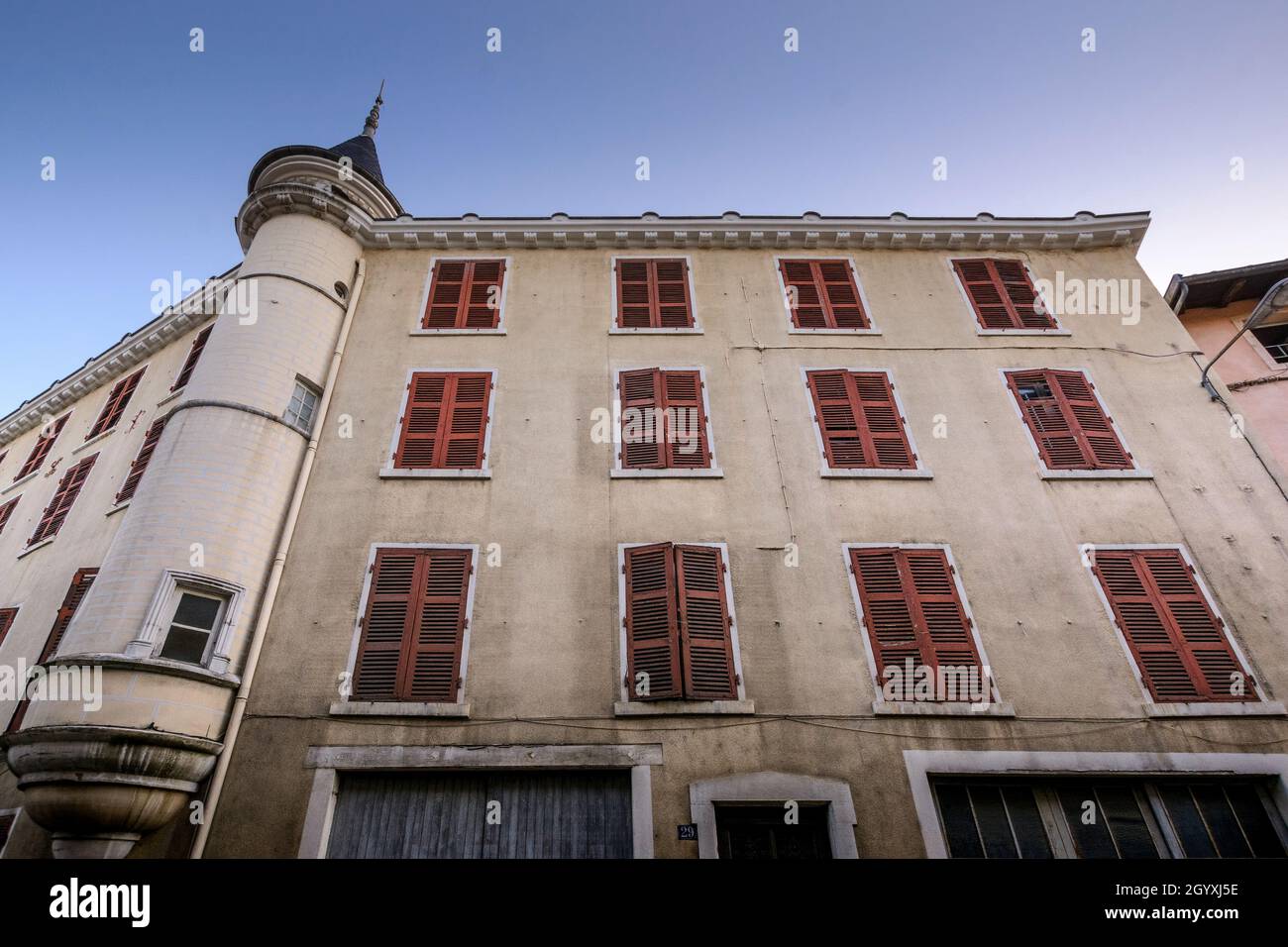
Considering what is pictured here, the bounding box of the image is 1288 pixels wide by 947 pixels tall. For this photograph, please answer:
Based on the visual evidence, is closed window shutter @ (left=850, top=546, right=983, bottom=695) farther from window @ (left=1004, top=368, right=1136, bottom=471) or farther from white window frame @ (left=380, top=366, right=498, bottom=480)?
white window frame @ (left=380, top=366, right=498, bottom=480)

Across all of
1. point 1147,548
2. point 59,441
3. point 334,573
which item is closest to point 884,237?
point 1147,548

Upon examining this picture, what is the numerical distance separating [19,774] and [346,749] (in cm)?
332

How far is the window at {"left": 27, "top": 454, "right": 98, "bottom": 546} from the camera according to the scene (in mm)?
12711

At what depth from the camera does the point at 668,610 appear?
8734 millimetres

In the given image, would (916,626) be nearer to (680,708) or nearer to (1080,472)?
(680,708)

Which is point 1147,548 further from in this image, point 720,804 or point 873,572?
point 720,804

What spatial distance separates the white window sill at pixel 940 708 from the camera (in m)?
8.10

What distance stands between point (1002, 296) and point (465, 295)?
966cm

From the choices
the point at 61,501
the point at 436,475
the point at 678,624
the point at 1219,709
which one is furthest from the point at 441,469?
the point at 1219,709

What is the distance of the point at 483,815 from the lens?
7.81 m

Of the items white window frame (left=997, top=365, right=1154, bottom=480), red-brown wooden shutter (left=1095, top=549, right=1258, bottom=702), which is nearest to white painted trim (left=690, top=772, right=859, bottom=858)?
red-brown wooden shutter (left=1095, top=549, right=1258, bottom=702)
